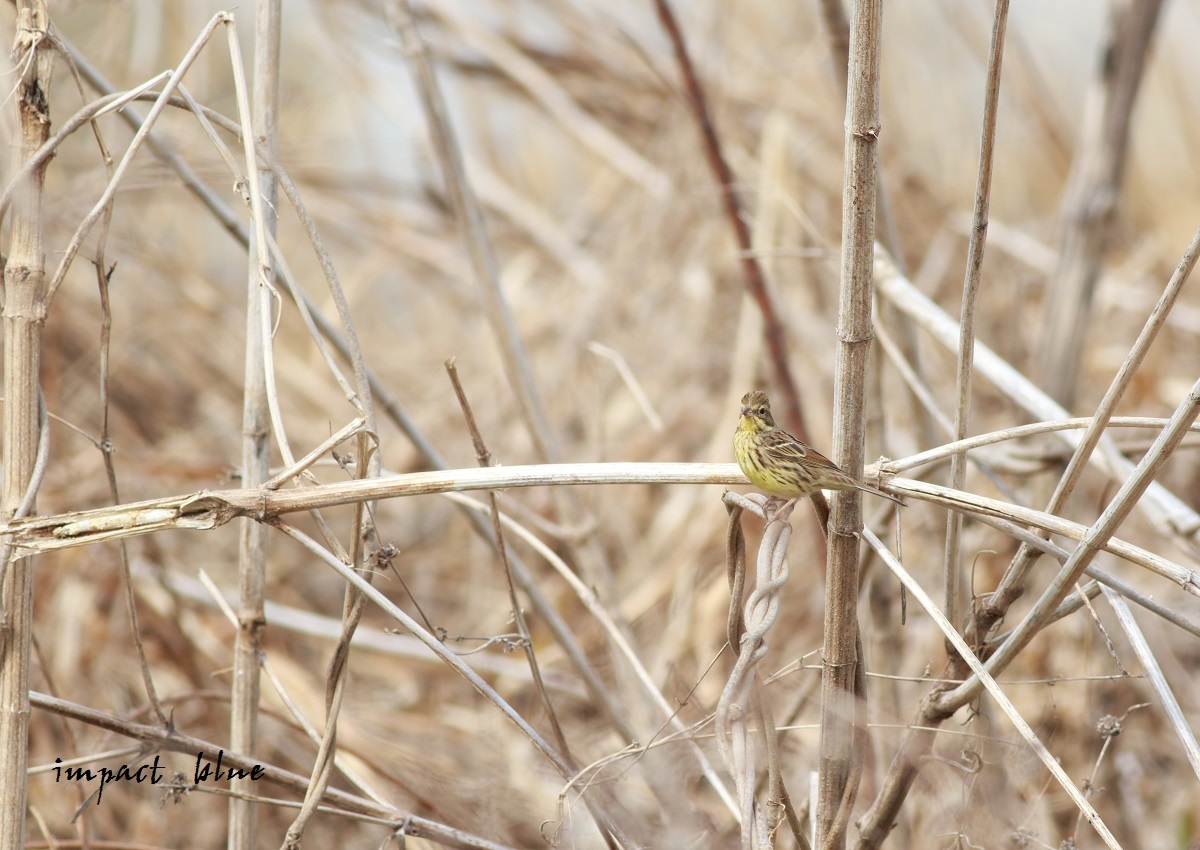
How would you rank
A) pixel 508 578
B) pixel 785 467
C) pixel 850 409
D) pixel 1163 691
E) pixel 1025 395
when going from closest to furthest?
pixel 850 409, pixel 1163 691, pixel 785 467, pixel 508 578, pixel 1025 395

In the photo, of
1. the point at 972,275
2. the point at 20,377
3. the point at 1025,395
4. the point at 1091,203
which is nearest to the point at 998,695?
the point at 972,275

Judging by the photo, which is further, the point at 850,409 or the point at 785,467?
the point at 785,467

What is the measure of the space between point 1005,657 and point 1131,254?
4178mm

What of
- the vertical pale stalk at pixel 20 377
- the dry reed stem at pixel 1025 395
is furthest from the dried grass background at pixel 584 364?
the vertical pale stalk at pixel 20 377

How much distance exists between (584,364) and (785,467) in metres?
2.68

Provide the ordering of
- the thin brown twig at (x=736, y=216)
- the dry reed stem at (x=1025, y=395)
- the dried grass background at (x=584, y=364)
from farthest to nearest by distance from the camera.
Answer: the thin brown twig at (x=736, y=216) < the dried grass background at (x=584, y=364) < the dry reed stem at (x=1025, y=395)

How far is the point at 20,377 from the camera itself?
4.57 ft

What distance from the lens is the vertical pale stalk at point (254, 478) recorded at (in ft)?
5.55

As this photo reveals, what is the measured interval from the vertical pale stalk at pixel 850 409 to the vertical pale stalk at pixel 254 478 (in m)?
0.96

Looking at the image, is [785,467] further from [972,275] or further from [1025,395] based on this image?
[1025,395]

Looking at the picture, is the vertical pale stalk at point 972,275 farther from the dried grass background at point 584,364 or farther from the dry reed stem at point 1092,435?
the dried grass background at point 584,364

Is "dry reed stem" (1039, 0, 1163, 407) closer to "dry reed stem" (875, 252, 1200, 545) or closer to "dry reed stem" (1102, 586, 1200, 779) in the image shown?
"dry reed stem" (875, 252, 1200, 545)

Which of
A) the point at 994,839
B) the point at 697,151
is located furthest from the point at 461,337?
the point at 994,839

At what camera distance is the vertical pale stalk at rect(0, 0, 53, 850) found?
1382 millimetres
